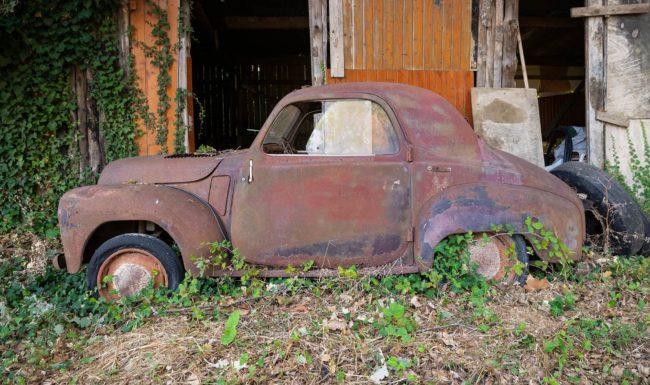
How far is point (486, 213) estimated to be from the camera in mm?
3852

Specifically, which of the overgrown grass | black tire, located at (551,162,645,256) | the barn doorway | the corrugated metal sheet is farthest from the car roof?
the barn doorway

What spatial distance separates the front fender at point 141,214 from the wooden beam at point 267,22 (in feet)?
21.2


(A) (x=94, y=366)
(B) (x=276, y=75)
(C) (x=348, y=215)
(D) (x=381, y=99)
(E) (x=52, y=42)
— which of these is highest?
(B) (x=276, y=75)

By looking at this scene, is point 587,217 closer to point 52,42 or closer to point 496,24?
point 496,24

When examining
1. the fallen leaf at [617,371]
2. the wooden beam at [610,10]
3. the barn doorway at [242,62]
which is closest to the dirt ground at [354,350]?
the fallen leaf at [617,371]

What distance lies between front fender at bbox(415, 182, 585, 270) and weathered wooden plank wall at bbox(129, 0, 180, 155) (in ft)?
13.5

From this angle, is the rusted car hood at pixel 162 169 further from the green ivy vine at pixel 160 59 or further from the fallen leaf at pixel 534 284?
the fallen leaf at pixel 534 284

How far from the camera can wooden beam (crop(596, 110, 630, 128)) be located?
6.77 m

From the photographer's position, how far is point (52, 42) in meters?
6.38

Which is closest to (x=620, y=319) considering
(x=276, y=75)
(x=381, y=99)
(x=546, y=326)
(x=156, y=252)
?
(x=546, y=326)

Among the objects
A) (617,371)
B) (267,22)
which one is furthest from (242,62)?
(617,371)

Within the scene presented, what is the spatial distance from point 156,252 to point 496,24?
549 cm

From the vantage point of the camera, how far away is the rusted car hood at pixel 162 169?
4203mm

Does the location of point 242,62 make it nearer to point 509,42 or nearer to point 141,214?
point 509,42
